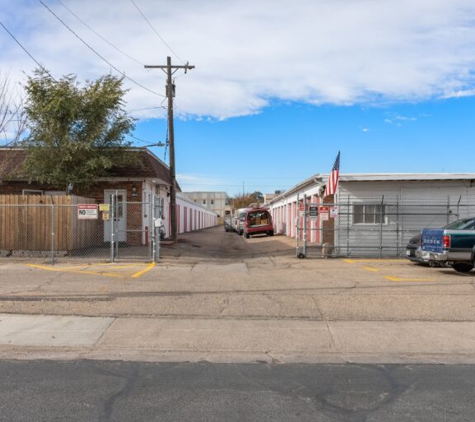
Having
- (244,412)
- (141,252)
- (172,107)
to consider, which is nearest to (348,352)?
(244,412)

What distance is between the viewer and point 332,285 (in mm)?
10906

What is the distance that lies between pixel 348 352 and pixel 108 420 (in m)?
3.43

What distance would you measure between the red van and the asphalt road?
2898 cm

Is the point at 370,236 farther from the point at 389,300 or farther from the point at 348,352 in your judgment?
the point at 348,352

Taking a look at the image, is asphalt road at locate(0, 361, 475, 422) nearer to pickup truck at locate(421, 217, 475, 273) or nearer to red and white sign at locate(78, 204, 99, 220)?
pickup truck at locate(421, 217, 475, 273)

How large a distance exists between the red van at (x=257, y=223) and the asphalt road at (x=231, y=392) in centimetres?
2898

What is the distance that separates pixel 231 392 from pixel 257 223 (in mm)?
30272

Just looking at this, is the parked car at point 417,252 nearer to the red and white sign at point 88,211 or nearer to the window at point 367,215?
the window at point 367,215

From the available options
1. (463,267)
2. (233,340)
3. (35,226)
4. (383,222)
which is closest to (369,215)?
(383,222)

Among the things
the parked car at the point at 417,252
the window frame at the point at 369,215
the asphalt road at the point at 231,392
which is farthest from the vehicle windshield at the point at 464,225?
the asphalt road at the point at 231,392

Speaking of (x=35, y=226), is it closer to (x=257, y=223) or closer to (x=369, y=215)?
(x=369, y=215)

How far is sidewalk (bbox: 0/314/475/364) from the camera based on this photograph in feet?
19.9

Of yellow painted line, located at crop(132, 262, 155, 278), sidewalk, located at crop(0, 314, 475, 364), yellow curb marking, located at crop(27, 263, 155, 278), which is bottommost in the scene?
sidewalk, located at crop(0, 314, 475, 364)

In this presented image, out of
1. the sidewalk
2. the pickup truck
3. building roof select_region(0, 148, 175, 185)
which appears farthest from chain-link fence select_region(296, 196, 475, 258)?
the sidewalk
